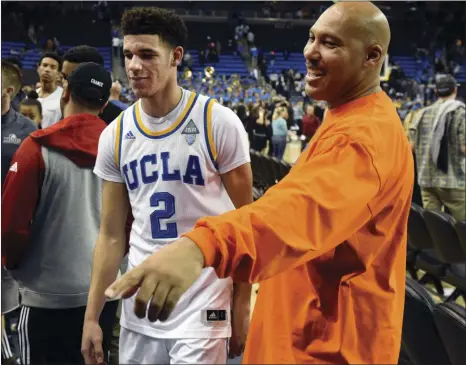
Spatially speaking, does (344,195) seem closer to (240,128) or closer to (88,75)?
(240,128)

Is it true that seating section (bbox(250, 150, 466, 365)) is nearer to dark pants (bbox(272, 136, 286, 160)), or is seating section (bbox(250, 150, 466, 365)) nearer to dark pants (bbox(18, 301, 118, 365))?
dark pants (bbox(18, 301, 118, 365))

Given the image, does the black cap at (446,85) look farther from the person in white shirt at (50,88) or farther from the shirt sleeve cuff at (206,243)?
the shirt sleeve cuff at (206,243)

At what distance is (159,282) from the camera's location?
0.82 metres

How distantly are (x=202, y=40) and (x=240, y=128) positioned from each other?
970 inches

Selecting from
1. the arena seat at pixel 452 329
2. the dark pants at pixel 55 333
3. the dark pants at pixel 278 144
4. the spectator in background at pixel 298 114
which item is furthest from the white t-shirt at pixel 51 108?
the spectator in background at pixel 298 114

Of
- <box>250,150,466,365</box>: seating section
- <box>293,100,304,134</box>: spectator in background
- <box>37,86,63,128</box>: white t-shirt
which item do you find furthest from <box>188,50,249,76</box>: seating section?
<box>37,86,63,128</box>: white t-shirt

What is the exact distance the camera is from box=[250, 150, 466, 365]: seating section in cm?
211

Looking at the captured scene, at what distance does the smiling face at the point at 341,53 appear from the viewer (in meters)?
1.21

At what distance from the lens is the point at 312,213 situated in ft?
3.18

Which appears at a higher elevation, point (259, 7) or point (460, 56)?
point (259, 7)

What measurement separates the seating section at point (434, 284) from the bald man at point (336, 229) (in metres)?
0.93

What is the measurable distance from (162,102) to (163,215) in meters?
0.30

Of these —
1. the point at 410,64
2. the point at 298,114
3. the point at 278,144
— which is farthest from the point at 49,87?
the point at 410,64

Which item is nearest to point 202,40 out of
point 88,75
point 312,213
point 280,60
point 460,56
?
point 280,60
